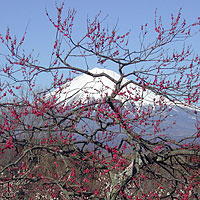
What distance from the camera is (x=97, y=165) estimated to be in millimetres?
6207

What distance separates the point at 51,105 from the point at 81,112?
0.68m

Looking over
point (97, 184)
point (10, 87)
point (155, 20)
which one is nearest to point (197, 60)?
point (155, 20)

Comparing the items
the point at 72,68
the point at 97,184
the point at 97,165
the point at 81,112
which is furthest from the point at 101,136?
the point at 97,184

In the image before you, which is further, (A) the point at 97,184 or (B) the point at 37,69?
(A) the point at 97,184

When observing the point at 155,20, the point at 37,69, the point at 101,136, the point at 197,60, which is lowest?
the point at 101,136

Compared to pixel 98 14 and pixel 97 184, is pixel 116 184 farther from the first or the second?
pixel 97 184

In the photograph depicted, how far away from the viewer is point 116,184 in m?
5.36

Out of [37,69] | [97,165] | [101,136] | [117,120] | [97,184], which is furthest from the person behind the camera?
[97,184]

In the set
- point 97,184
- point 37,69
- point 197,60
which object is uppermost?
point 37,69

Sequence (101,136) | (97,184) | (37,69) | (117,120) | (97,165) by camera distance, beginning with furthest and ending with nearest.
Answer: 1. (97,184)
2. (101,136)
3. (97,165)
4. (37,69)
5. (117,120)

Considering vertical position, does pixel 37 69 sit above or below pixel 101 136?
above

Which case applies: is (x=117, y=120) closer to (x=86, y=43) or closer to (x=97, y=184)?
(x=86, y=43)

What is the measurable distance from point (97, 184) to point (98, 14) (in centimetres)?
1077

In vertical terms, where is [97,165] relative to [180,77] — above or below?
below
